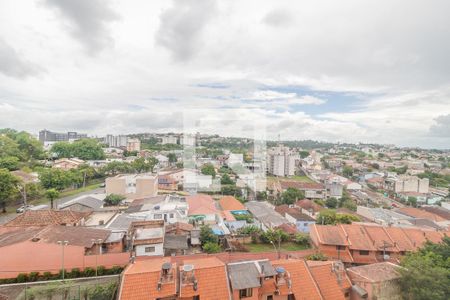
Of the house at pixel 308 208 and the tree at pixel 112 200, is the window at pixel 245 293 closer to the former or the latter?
the house at pixel 308 208

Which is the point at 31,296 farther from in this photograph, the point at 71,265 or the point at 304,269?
the point at 304,269

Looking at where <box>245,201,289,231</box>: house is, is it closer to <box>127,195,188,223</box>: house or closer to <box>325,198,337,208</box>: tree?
<box>127,195,188,223</box>: house

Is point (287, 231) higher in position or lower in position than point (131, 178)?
lower

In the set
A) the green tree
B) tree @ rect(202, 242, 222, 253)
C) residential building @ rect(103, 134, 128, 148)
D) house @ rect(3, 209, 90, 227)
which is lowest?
tree @ rect(202, 242, 222, 253)

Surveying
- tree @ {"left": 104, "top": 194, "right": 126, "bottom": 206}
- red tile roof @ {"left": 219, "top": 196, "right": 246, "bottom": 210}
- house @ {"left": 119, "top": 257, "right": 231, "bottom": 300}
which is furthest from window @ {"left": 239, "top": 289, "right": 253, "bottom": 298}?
tree @ {"left": 104, "top": 194, "right": 126, "bottom": 206}

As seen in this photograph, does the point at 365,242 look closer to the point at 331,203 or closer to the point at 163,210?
the point at 163,210

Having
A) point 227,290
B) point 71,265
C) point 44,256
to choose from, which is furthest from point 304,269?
point 44,256
